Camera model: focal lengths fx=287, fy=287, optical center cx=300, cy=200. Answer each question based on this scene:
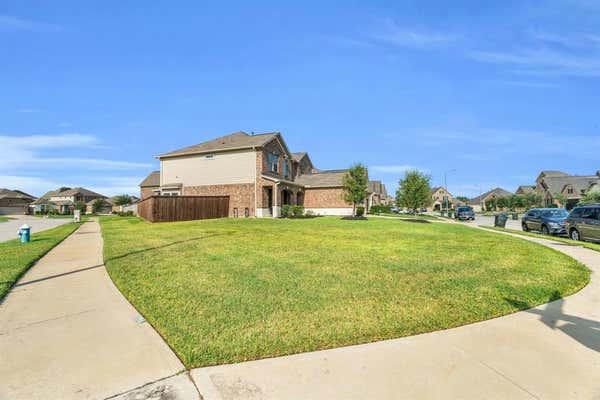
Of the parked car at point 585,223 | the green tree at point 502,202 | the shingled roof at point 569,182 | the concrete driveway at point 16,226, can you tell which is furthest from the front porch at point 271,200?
the green tree at point 502,202

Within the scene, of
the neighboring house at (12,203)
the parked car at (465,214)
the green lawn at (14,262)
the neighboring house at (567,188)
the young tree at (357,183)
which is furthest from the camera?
the neighboring house at (12,203)

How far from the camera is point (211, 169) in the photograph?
29.1 meters

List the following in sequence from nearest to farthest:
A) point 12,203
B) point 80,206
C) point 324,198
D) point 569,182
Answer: point 324,198, point 569,182, point 80,206, point 12,203

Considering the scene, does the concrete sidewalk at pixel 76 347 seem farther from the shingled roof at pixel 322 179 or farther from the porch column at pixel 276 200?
the shingled roof at pixel 322 179

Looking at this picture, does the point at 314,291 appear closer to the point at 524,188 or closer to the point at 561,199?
the point at 561,199

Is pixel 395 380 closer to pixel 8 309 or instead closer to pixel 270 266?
pixel 270 266

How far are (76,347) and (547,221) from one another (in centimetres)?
2330

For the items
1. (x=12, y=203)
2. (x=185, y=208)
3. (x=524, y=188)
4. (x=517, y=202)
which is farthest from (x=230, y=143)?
(x=524, y=188)

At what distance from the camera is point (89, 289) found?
555 cm

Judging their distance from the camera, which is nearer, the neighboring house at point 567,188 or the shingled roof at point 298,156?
the shingled roof at point 298,156

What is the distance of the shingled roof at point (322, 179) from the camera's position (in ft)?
113

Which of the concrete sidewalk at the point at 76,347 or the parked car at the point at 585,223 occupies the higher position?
the parked car at the point at 585,223

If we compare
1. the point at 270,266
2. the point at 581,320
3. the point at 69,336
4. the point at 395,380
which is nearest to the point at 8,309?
the point at 69,336

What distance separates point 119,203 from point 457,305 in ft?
263
